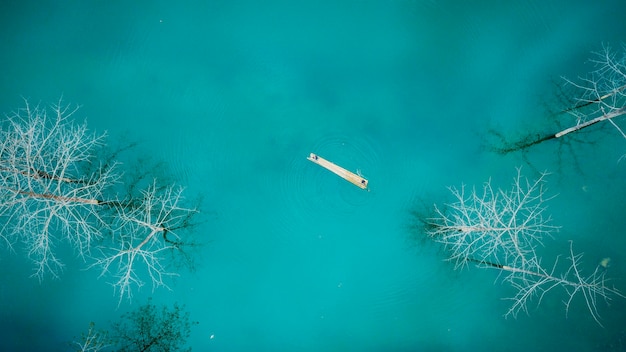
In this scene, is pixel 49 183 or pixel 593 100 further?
pixel 593 100

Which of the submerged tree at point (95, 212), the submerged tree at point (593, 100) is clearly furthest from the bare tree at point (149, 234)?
the submerged tree at point (593, 100)

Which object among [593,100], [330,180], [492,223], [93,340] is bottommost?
[93,340]

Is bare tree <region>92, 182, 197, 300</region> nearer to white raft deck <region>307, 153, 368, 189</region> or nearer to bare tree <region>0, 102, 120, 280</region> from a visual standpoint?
bare tree <region>0, 102, 120, 280</region>

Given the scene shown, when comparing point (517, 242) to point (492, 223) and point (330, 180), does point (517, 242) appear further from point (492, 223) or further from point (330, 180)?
point (330, 180)

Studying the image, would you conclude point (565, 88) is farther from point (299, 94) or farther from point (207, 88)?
point (207, 88)

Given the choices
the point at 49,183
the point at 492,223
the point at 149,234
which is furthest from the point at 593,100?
the point at 49,183

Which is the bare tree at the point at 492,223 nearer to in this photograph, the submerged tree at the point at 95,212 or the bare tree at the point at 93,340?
the submerged tree at the point at 95,212

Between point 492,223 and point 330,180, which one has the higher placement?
point 330,180
